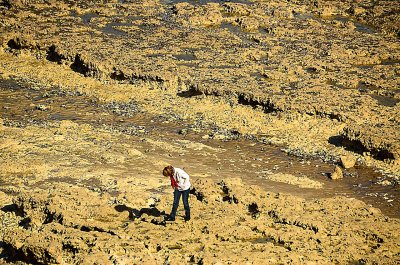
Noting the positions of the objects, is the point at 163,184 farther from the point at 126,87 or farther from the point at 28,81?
the point at 28,81

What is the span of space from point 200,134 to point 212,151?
1.33 metres

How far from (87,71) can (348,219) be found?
45.9ft

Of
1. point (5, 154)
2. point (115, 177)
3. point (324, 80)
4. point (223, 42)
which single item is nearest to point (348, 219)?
point (115, 177)

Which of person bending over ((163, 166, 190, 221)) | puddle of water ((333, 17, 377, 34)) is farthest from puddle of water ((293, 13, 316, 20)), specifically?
person bending over ((163, 166, 190, 221))

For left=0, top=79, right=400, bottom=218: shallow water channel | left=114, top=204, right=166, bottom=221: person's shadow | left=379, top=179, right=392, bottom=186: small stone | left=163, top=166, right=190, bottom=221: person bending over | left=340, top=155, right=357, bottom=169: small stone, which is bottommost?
left=0, top=79, right=400, bottom=218: shallow water channel

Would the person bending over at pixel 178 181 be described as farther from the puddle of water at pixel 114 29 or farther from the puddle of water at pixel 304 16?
the puddle of water at pixel 304 16

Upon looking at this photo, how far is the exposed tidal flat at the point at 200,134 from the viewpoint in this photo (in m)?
9.00

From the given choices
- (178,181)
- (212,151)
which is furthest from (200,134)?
(178,181)

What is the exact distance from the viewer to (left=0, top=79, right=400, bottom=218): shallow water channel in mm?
12922

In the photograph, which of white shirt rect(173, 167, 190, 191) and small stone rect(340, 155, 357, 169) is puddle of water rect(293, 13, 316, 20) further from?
white shirt rect(173, 167, 190, 191)

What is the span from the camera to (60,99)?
18531 millimetres

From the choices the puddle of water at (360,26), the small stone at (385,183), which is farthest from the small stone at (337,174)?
the puddle of water at (360,26)

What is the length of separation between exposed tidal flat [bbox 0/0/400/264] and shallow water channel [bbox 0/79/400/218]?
0.22ft

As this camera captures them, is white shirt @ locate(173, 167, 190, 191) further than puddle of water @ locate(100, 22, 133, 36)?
No
